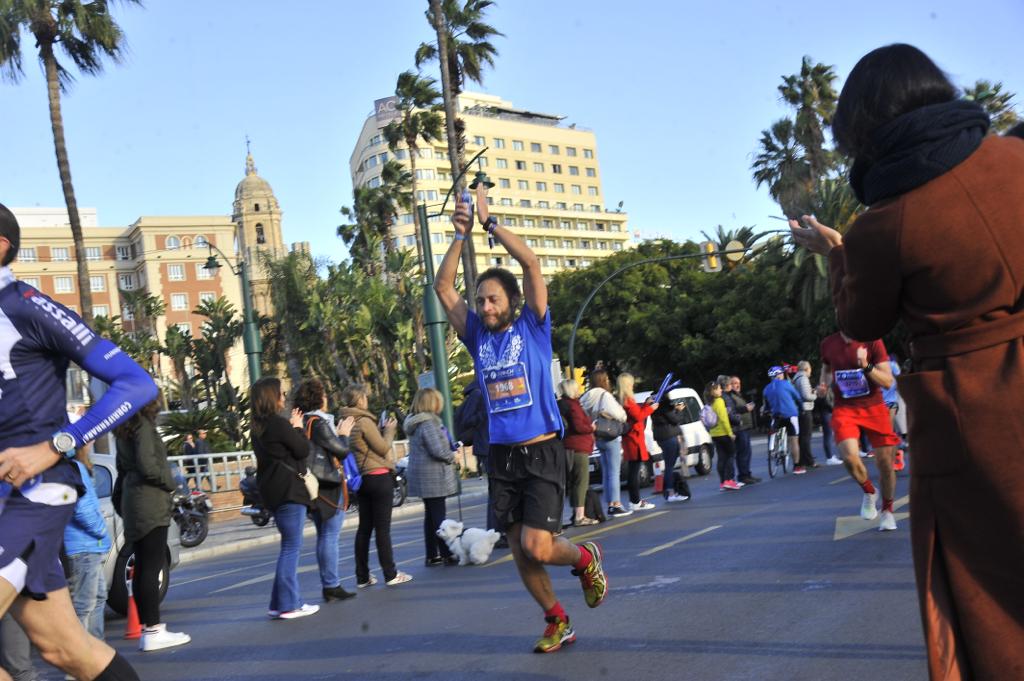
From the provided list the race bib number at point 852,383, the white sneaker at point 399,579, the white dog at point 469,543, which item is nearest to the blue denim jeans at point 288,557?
the white sneaker at point 399,579

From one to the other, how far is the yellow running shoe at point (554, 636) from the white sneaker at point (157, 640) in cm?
312

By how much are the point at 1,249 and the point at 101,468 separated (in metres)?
7.09

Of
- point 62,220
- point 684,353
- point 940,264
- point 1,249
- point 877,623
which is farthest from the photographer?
point 62,220

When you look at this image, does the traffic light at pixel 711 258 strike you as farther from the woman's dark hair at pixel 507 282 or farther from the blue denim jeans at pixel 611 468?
the woman's dark hair at pixel 507 282

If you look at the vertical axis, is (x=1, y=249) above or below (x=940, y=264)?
above

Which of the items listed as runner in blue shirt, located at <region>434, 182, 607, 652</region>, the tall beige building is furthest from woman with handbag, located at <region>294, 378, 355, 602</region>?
the tall beige building

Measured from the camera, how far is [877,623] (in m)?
6.01

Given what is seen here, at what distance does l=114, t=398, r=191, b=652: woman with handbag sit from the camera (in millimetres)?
7770

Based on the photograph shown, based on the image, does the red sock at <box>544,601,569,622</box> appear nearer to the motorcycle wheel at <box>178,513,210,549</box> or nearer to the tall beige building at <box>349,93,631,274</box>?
the motorcycle wheel at <box>178,513,210,549</box>

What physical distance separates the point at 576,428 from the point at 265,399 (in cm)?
484

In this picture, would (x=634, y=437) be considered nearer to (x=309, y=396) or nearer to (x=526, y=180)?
(x=309, y=396)

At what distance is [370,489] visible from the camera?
9.91 m

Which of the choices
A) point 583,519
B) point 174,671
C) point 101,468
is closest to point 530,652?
point 174,671

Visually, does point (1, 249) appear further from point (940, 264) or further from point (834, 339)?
point (834, 339)
